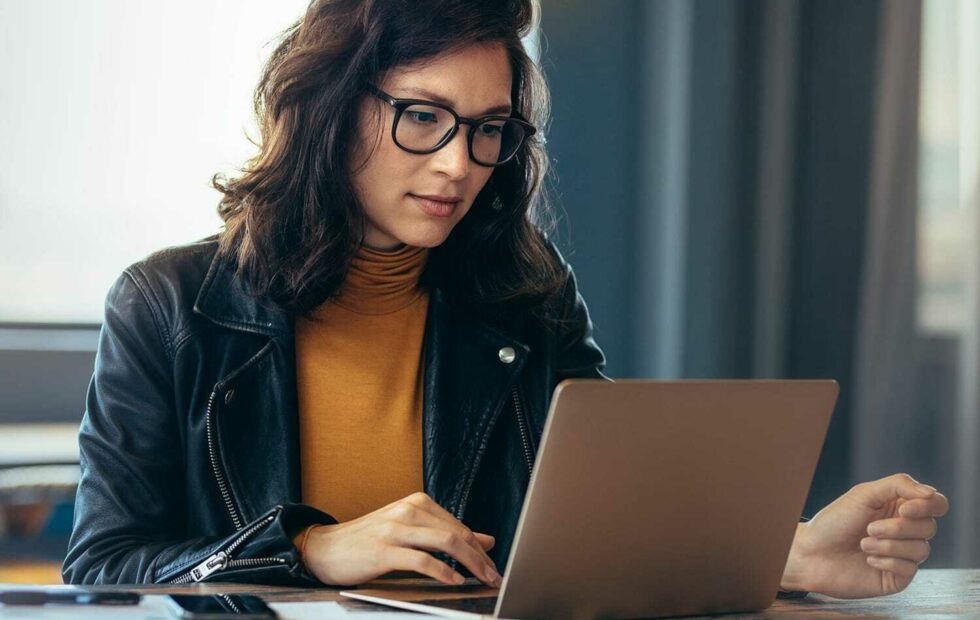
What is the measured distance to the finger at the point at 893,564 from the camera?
48.2 inches

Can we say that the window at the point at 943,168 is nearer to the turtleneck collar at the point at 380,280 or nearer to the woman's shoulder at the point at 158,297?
the turtleneck collar at the point at 380,280

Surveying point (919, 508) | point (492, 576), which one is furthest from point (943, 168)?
point (492, 576)

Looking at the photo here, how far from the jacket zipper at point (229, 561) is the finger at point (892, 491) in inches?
24.0

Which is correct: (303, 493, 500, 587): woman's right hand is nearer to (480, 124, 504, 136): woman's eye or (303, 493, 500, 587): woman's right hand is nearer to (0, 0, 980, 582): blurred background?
(480, 124, 504, 136): woman's eye

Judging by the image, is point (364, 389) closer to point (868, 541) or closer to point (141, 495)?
point (141, 495)

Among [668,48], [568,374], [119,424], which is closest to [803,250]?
[668,48]

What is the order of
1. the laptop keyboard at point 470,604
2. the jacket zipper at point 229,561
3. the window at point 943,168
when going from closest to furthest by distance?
the laptop keyboard at point 470,604
the jacket zipper at point 229,561
the window at point 943,168

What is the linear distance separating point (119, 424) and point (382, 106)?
0.53 m

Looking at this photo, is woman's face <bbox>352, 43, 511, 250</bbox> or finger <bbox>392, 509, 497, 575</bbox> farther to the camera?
woman's face <bbox>352, 43, 511, 250</bbox>

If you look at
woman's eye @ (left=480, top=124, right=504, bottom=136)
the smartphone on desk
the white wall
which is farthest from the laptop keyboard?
the white wall

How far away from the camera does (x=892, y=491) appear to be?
1.24m

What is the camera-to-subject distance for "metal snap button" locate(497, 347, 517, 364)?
1.69m

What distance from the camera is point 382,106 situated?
158cm

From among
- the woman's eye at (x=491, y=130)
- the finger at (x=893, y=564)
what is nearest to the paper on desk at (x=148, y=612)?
the finger at (x=893, y=564)
